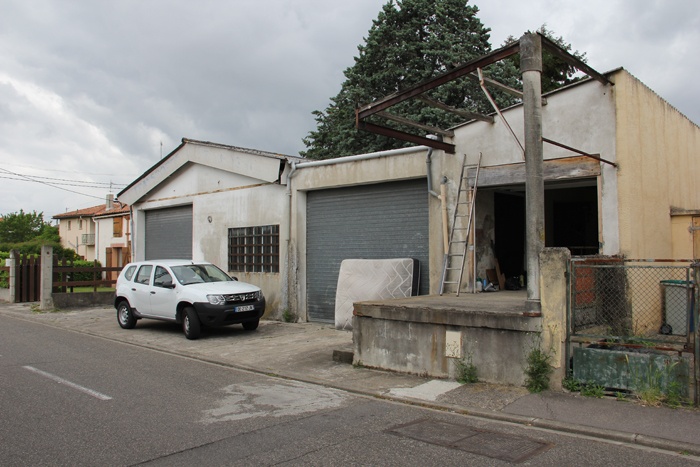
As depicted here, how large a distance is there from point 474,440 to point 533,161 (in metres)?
3.89

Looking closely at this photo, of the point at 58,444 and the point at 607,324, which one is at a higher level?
the point at 607,324

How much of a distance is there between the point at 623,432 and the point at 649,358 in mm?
1474

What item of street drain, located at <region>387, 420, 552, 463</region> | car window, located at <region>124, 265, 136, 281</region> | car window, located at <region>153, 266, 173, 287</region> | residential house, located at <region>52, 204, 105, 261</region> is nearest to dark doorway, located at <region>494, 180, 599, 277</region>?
street drain, located at <region>387, 420, 552, 463</region>

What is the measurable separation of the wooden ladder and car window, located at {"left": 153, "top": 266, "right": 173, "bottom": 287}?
6210mm

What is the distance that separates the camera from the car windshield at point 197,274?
43.0 ft

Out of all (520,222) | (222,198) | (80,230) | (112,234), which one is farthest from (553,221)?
(80,230)

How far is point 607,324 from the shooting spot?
344 inches

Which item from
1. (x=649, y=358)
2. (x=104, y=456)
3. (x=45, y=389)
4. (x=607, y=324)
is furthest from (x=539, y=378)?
(x=45, y=389)

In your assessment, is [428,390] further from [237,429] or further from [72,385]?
[72,385]

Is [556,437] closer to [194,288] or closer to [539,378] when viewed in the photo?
[539,378]

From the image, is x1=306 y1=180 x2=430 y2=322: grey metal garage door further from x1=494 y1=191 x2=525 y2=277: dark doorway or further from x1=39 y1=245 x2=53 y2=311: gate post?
x1=39 y1=245 x2=53 y2=311: gate post

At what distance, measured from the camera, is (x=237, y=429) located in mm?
5965

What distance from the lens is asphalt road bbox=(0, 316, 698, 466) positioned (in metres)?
5.05

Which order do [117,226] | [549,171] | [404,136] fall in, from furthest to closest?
[117,226] < [404,136] < [549,171]
